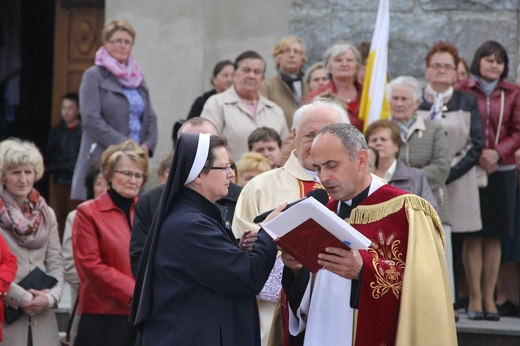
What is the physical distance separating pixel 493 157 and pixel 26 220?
13.2 ft

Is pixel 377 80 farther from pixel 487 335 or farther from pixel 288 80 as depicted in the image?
pixel 487 335

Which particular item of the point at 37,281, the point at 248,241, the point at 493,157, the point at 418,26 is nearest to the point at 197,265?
the point at 248,241

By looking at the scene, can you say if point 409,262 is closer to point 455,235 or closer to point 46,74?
point 455,235

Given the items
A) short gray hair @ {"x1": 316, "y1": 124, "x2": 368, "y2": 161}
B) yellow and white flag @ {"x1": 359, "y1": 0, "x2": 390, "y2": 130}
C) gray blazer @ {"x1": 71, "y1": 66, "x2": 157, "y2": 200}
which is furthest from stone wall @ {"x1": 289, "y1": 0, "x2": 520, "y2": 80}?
short gray hair @ {"x1": 316, "y1": 124, "x2": 368, "y2": 161}

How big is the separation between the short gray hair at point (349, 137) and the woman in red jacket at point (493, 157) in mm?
4221

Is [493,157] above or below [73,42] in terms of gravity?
below

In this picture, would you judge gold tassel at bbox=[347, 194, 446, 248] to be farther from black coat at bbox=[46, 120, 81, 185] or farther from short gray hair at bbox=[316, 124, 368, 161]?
black coat at bbox=[46, 120, 81, 185]

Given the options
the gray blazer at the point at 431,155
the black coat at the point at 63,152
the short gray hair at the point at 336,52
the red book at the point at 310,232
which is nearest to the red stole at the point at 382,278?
the red book at the point at 310,232

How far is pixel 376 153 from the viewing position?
27.8 ft

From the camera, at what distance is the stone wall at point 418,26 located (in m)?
Answer: 11.0

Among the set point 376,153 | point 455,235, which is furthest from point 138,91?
point 455,235

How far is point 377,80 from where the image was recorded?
9289 millimetres

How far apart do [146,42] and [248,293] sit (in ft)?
20.8

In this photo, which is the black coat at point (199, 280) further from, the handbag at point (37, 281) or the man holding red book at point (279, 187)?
the handbag at point (37, 281)
